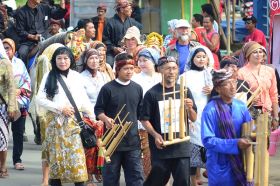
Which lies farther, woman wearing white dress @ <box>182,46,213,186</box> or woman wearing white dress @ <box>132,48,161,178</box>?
woman wearing white dress @ <box>132,48,161,178</box>

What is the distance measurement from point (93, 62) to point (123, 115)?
5.21ft

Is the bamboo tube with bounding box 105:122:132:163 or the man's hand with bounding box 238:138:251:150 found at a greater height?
the man's hand with bounding box 238:138:251:150

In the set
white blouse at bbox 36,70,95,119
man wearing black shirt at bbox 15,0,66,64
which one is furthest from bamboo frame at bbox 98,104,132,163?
man wearing black shirt at bbox 15,0,66,64

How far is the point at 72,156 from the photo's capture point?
39.5 feet

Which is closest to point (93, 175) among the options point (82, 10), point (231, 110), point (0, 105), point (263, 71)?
point (0, 105)

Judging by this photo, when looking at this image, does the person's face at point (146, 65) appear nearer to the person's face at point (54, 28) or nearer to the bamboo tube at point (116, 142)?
the bamboo tube at point (116, 142)

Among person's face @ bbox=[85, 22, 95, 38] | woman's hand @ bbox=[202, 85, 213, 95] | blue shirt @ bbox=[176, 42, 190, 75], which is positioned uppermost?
person's face @ bbox=[85, 22, 95, 38]

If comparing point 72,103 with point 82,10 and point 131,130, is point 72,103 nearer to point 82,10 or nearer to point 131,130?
point 131,130

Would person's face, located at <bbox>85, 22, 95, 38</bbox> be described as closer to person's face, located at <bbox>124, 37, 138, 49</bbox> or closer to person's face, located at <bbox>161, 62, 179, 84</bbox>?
person's face, located at <bbox>124, 37, 138, 49</bbox>

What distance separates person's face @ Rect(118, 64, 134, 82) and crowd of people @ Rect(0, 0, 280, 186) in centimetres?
1

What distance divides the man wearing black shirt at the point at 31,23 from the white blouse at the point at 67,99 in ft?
16.8

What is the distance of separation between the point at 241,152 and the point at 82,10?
11.2 m

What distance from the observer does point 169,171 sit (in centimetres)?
1110

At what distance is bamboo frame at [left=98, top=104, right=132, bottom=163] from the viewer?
11.4m
